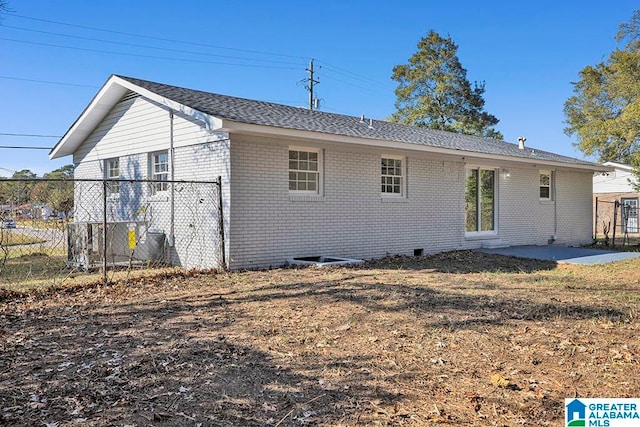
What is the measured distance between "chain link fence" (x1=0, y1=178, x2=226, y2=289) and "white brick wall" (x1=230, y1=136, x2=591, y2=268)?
707 mm

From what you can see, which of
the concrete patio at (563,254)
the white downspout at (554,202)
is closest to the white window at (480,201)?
the concrete patio at (563,254)

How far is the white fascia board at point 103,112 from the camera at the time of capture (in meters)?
9.59

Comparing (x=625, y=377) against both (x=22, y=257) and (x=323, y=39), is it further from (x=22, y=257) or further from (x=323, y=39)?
(x=323, y=39)

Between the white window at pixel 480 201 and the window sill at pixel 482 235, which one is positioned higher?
the white window at pixel 480 201

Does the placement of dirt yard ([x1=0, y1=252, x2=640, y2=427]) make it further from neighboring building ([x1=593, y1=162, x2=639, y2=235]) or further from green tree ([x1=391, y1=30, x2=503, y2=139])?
green tree ([x1=391, y1=30, x2=503, y2=139])

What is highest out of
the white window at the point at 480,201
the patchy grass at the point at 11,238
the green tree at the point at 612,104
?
the green tree at the point at 612,104

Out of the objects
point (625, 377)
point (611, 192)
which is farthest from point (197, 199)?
point (611, 192)

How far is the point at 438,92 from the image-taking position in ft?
116

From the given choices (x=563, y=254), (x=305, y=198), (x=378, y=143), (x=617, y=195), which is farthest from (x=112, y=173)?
(x=617, y=195)

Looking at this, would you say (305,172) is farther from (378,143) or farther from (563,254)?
(563,254)

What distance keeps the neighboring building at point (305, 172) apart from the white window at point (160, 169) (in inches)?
2.0

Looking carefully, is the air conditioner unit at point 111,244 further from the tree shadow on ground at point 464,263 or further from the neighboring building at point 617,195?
the neighboring building at point 617,195

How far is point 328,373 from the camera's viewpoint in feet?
12.8

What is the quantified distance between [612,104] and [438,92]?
11498 mm
